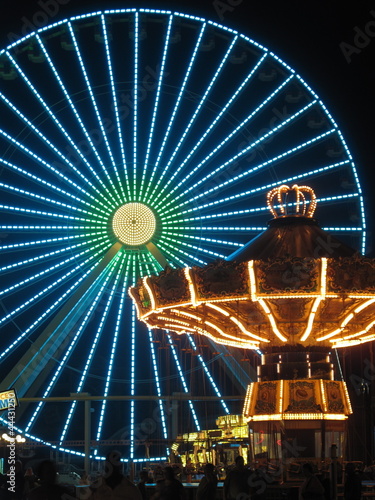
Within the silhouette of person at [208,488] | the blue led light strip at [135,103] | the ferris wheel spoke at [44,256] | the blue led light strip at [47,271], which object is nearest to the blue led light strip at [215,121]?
the blue led light strip at [135,103]

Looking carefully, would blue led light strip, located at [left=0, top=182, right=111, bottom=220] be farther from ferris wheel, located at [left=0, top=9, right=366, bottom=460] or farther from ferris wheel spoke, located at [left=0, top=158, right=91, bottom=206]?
ferris wheel spoke, located at [left=0, top=158, right=91, bottom=206]

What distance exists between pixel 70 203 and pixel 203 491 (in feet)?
38.9

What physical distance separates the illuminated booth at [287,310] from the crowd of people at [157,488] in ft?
6.18

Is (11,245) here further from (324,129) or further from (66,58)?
(324,129)

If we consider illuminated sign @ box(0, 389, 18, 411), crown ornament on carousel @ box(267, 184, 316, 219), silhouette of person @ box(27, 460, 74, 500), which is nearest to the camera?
silhouette of person @ box(27, 460, 74, 500)

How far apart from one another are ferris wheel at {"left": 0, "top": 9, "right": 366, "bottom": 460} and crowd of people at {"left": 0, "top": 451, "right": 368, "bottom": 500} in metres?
8.48

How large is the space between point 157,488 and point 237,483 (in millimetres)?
830

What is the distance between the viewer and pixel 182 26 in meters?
21.9

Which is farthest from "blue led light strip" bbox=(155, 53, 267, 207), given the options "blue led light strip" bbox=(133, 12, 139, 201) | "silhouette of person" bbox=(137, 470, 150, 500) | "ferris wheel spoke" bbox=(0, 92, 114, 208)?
"silhouette of person" bbox=(137, 470, 150, 500)

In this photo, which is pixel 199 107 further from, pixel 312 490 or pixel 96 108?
pixel 312 490

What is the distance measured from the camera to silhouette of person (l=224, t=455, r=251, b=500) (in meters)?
10.2

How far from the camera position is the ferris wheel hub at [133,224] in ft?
70.4

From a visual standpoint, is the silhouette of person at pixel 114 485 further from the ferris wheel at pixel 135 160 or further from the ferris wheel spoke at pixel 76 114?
the ferris wheel spoke at pixel 76 114

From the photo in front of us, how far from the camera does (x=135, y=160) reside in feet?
71.1
